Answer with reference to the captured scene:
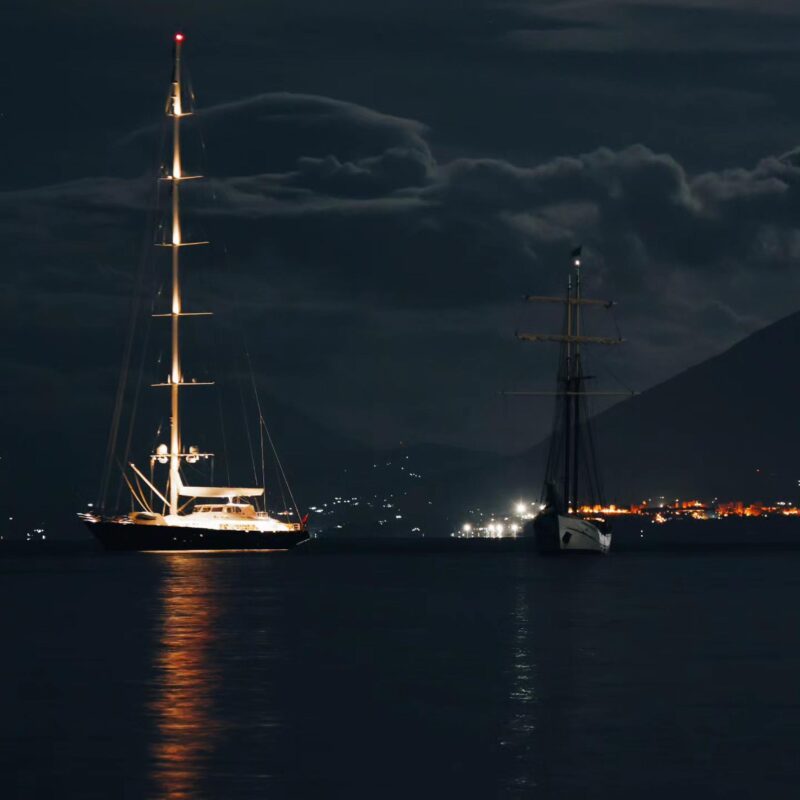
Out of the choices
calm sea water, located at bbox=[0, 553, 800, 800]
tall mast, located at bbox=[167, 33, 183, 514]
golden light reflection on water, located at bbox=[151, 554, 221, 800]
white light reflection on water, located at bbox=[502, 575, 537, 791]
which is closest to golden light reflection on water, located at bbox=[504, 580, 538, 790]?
white light reflection on water, located at bbox=[502, 575, 537, 791]

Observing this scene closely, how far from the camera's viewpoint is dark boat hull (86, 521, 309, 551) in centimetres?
17188

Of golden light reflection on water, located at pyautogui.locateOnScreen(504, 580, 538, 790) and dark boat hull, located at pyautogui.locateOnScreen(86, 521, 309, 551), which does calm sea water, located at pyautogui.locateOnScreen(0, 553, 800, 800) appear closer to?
golden light reflection on water, located at pyautogui.locateOnScreen(504, 580, 538, 790)

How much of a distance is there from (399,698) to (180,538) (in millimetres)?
128781

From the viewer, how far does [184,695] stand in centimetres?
4569

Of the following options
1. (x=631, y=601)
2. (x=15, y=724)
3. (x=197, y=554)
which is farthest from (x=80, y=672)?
(x=197, y=554)

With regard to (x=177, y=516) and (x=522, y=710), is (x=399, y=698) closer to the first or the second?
(x=522, y=710)

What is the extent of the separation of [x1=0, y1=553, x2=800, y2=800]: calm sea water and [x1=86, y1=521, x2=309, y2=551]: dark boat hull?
80.3 m

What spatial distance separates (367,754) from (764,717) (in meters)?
10.0

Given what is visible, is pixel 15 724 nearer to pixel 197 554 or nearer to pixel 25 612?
pixel 25 612

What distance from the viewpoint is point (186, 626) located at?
70.4 metres

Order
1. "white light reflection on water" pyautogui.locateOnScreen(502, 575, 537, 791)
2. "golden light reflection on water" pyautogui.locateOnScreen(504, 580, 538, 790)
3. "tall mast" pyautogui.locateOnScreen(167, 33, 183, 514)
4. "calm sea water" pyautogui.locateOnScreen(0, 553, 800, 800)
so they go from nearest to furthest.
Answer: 1. "calm sea water" pyautogui.locateOnScreen(0, 553, 800, 800)
2. "white light reflection on water" pyautogui.locateOnScreen(502, 575, 537, 791)
3. "golden light reflection on water" pyautogui.locateOnScreen(504, 580, 538, 790)
4. "tall mast" pyautogui.locateOnScreen(167, 33, 183, 514)

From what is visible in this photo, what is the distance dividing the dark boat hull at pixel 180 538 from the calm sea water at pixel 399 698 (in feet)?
263

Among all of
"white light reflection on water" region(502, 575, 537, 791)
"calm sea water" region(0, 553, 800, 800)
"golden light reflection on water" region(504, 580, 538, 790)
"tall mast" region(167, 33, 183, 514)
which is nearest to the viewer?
"calm sea water" region(0, 553, 800, 800)

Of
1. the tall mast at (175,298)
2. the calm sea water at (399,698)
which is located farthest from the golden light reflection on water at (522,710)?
the tall mast at (175,298)
